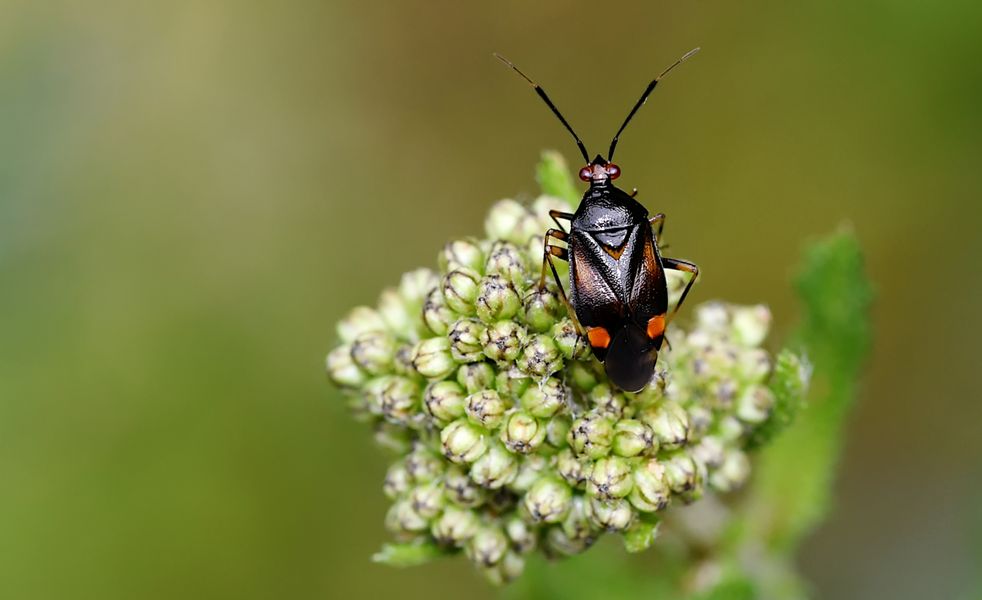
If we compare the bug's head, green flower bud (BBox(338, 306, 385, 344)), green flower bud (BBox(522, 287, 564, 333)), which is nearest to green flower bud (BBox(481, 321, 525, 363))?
green flower bud (BBox(522, 287, 564, 333))

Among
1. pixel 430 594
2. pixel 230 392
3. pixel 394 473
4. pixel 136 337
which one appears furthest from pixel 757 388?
pixel 136 337

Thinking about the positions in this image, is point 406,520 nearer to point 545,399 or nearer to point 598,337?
point 545,399

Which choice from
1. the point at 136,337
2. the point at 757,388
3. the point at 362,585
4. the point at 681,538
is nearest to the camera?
the point at 757,388

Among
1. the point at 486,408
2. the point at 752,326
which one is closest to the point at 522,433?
the point at 486,408

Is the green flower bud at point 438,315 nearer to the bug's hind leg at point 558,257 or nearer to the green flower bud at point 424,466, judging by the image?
the bug's hind leg at point 558,257

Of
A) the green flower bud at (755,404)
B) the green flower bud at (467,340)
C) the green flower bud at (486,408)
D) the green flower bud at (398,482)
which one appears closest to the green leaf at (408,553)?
the green flower bud at (398,482)

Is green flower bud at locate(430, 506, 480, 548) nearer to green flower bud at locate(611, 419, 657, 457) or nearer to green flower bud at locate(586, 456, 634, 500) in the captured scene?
green flower bud at locate(586, 456, 634, 500)

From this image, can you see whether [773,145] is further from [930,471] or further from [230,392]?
[230,392]
